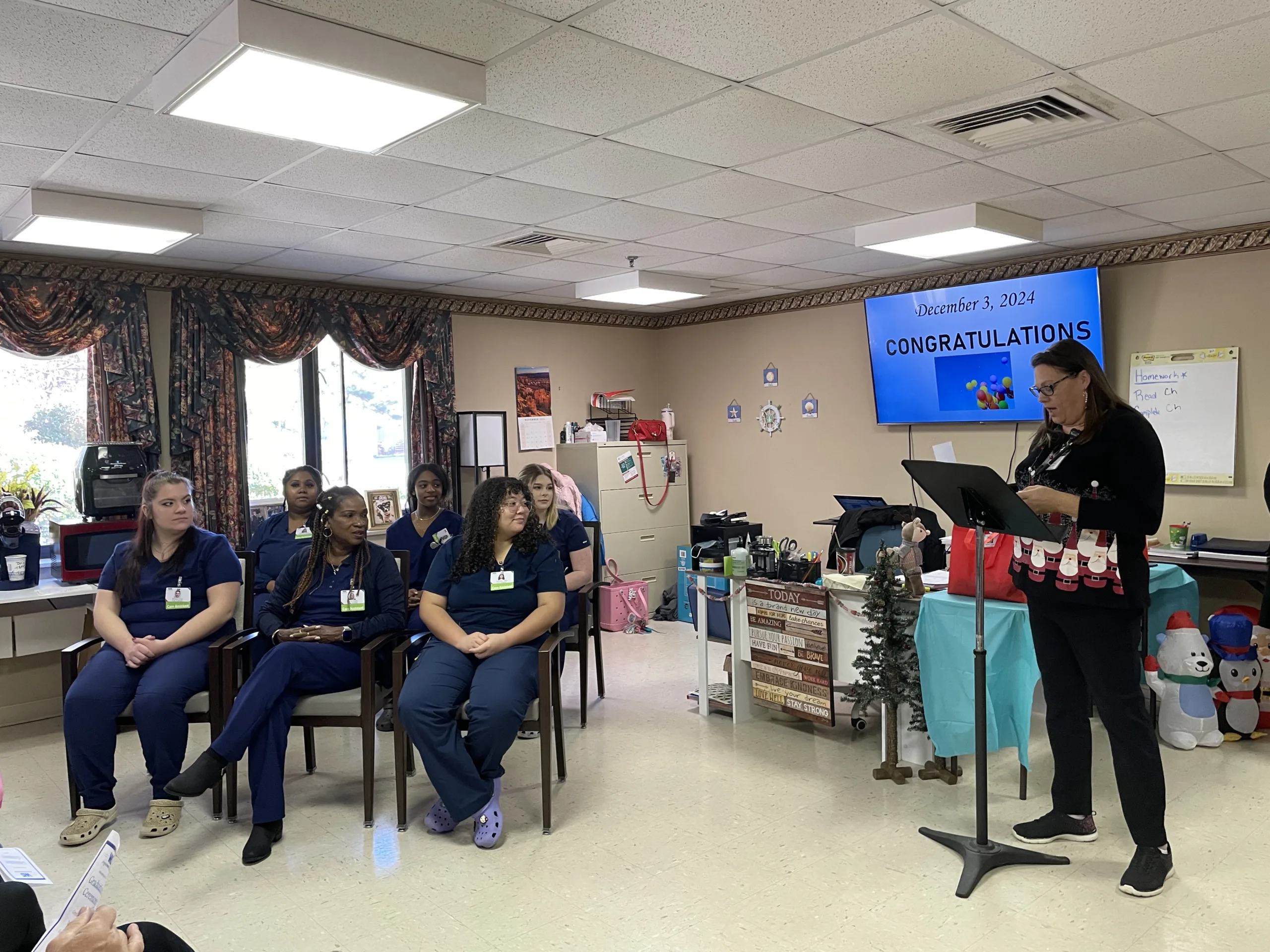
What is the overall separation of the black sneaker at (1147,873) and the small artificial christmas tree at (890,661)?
0.99 meters

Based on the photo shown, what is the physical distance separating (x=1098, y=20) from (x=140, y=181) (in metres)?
3.33

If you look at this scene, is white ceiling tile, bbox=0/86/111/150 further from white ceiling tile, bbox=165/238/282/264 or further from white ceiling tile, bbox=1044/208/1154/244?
white ceiling tile, bbox=1044/208/1154/244

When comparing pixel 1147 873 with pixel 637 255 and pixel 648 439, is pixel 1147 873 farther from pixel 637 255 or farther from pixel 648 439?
pixel 648 439

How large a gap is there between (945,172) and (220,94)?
2.66 m

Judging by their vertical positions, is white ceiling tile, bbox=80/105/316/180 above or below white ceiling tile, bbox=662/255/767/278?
below

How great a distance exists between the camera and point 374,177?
3.59 meters

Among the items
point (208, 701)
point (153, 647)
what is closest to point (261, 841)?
point (208, 701)

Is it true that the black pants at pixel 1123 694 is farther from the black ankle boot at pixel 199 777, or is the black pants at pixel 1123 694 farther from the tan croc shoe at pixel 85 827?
the tan croc shoe at pixel 85 827

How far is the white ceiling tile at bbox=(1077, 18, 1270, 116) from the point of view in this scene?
8.22 feet

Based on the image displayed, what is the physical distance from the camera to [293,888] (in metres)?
2.99

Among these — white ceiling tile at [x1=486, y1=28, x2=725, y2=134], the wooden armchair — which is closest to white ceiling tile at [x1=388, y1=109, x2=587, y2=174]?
white ceiling tile at [x1=486, y1=28, x2=725, y2=134]

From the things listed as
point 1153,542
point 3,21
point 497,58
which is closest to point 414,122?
point 497,58

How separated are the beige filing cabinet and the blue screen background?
1.90m

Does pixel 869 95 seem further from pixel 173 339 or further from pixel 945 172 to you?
pixel 173 339
